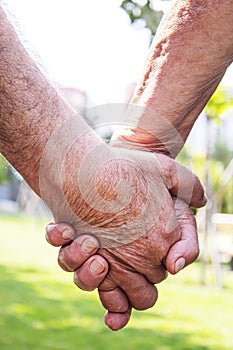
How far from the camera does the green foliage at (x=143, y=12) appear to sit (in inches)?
103

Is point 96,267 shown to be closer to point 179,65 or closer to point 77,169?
point 77,169

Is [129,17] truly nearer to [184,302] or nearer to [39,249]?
[184,302]

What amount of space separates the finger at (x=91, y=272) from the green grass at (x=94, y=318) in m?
2.74

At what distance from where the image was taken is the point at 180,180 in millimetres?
2170

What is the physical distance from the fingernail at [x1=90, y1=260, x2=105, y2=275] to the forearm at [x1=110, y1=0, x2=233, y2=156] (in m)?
0.39

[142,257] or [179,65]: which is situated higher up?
[179,65]

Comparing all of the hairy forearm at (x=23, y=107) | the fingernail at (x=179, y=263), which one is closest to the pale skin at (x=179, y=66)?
the fingernail at (x=179, y=263)

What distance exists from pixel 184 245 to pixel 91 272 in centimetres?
26

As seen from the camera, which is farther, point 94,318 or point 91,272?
point 94,318

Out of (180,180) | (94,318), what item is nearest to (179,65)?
(180,180)

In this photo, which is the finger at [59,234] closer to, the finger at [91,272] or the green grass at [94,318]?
the finger at [91,272]

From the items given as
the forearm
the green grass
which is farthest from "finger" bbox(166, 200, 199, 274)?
the green grass

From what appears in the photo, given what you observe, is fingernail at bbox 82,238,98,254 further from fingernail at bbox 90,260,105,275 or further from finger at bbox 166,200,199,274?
finger at bbox 166,200,199,274

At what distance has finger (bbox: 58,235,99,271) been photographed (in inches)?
80.0
